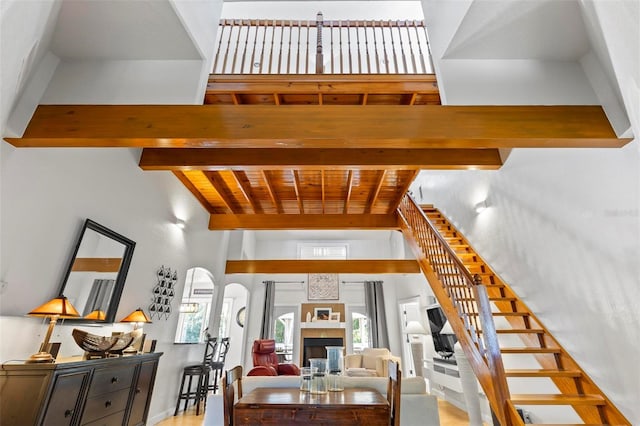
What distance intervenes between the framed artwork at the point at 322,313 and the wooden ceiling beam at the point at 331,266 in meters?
2.94

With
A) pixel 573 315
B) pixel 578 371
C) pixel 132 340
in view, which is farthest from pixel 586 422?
pixel 132 340

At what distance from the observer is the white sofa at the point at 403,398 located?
340 cm

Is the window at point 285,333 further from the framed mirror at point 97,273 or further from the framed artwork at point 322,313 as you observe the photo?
the framed mirror at point 97,273

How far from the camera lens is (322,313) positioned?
9.39m

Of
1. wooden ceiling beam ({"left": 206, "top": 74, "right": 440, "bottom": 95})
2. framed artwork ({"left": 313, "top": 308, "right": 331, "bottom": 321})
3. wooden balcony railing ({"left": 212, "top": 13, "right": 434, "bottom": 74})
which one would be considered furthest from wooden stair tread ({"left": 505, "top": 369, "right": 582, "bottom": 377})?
framed artwork ({"left": 313, "top": 308, "right": 331, "bottom": 321})

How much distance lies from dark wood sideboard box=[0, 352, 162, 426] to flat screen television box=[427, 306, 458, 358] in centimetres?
518

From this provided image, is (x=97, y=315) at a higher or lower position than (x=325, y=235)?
lower

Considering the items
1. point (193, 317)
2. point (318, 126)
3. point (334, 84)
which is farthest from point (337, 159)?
point (193, 317)

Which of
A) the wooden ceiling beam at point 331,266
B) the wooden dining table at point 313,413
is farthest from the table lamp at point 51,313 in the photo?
the wooden ceiling beam at point 331,266

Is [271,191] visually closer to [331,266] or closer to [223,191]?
[223,191]

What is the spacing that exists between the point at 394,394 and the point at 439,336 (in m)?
4.45

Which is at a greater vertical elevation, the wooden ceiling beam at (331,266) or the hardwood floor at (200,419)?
the wooden ceiling beam at (331,266)

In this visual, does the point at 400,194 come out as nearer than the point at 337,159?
No

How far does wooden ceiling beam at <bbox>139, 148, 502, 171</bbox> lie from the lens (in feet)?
11.5
